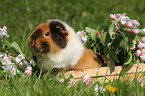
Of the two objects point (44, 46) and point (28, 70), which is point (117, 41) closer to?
point (44, 46)

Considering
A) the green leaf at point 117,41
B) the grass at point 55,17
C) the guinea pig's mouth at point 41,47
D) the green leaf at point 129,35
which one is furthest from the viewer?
the green leaf at point 117,41

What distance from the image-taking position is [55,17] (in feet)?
13.8

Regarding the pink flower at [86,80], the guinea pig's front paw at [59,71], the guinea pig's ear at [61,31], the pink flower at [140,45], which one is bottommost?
the pink flower at [86,80]

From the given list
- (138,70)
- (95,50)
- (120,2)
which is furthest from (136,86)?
(120,2)

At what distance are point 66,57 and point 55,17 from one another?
217cm

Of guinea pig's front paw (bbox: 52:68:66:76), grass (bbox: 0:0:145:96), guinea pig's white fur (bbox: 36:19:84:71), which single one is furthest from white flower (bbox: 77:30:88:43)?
grass (bbox: 0:0:145:96)

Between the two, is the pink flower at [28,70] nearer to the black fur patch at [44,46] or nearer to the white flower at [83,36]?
the black fur patch at [44,46]

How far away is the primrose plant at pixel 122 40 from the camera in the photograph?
2.19 metres

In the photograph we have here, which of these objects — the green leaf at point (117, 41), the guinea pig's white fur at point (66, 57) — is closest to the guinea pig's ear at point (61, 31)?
the guinea pig's white fur at point (66, 57)

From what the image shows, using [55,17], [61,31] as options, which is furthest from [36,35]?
[55,17]

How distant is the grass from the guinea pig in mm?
188

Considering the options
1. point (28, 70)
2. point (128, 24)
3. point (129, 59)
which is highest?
point (128, 24)

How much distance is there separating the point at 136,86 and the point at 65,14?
3114 mm

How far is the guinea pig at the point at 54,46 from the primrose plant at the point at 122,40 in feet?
1.09
